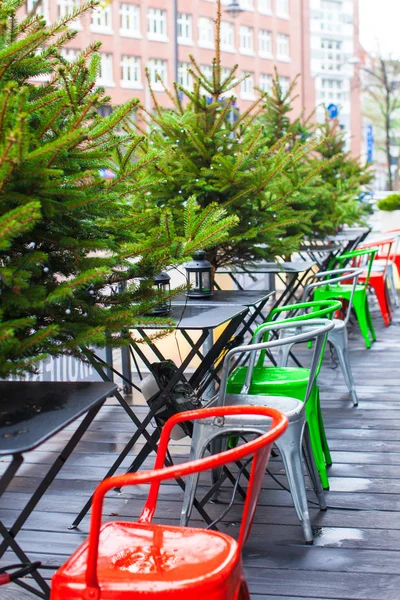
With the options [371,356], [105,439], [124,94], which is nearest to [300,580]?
[105,439]

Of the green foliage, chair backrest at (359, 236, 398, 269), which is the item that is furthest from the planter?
chair backrest at (359, 236, 398, 269)

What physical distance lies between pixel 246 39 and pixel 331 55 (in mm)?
25945

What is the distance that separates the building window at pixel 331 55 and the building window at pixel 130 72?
35.2 metres

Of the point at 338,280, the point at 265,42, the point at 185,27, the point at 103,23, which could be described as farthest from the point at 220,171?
the point at 265,42

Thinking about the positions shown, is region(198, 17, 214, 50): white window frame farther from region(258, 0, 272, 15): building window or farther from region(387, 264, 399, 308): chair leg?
region(387, 264, 399, 308): chair leg

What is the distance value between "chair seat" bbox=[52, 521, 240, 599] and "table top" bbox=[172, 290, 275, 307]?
1.67m

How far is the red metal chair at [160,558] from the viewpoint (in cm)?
178

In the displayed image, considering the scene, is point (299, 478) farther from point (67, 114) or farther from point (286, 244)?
point (286, 244)

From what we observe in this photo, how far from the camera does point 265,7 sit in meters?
57.6

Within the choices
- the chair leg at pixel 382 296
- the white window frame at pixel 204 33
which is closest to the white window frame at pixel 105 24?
the white window frame at pixel 204 33

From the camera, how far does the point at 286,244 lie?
16.9ft

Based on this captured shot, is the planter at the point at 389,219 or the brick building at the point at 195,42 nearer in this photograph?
the planter at the point at 389,219

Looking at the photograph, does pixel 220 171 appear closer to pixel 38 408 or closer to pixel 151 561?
pixel 38 408

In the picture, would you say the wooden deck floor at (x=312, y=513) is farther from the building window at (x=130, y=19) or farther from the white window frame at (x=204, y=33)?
the white window frame at (x=204, y=33)
